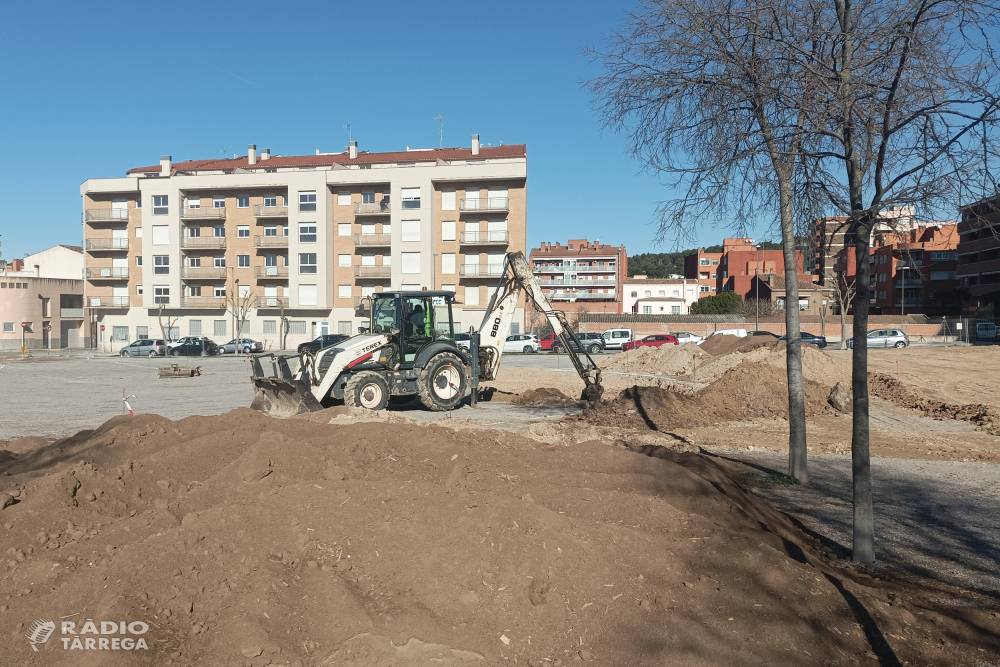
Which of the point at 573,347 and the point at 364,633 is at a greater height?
the point at 573,347

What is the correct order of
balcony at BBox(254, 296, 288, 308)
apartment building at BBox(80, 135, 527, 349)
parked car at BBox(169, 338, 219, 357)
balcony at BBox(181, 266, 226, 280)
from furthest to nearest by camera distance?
balcony at BBox(181, 266, 226, 280) < balcony at BBox(254, 296, 288, 308) < apartment building at BBox(80, 135, 527, 349) < parked car at BBox(169, 338, 219, 357)

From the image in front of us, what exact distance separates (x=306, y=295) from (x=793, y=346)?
5268cm

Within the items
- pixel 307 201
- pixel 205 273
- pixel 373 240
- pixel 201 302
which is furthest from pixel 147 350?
pixel 373 240

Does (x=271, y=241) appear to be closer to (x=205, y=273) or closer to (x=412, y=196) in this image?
(x=205, y=273)

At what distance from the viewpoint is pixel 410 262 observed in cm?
5584

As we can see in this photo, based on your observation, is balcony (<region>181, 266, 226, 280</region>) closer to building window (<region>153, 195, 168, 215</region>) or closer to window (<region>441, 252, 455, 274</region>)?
building window (<region>153, 195, 168, 215</region>)

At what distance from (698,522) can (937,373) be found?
22020 mm

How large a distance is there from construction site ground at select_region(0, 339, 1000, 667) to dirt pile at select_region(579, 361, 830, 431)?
17.2 feet

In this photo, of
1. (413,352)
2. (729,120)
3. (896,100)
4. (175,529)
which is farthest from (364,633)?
(413,352)

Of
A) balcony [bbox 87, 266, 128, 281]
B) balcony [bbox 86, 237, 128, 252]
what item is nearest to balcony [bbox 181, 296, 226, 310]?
balcony [bbox 87, 266, 128, 281]

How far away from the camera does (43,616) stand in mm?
4156

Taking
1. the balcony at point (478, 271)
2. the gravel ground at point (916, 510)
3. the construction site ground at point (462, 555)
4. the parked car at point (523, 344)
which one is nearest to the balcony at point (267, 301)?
the balcony at point (478, 271)

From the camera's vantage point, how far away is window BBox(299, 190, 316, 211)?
2229 inches

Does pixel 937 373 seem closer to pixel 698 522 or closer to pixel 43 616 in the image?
pixel 698 522
